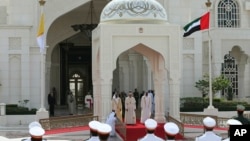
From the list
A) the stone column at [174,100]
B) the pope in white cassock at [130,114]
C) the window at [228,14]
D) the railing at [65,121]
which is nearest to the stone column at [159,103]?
the stone column at [174,100]

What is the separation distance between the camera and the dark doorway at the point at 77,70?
2922cm

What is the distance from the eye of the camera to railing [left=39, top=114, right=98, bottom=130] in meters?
14.4

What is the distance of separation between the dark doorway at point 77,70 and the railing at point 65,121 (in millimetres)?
14285

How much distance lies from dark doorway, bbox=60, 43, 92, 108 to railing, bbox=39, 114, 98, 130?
562 inches

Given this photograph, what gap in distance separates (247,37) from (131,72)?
5.91 meters

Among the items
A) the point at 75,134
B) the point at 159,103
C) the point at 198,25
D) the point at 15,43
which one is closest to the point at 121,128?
the point at 75,134

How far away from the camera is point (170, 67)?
1294 cm

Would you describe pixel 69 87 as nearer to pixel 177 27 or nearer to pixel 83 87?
pixel 83 87

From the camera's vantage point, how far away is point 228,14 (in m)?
23.7

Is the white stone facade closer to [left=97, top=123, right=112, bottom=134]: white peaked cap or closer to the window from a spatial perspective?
the window

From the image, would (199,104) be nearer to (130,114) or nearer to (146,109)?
(146,109)

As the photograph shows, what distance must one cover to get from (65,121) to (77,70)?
15850 mm

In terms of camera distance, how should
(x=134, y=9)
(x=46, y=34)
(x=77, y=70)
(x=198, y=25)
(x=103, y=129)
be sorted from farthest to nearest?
1. (x=77, y=70)
2. (x=46, y=34)
3. (x=198, y=25)
4. (x=134, y=9)
5. (x=103, y=129)

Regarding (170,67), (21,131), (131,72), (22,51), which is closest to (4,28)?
(22,51)
